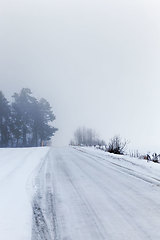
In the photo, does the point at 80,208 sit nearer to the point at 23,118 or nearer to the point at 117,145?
the point at 117,145

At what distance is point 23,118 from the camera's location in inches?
2146

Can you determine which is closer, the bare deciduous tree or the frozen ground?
the frozen ground

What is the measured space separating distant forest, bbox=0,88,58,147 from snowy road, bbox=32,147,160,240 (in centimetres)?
4649

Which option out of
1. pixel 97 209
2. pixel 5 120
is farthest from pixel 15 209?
pixel 5 120

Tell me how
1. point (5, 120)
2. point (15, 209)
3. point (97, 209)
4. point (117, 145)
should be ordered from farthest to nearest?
point (5, 120) < point (117, 145) < point (15, 209) < point (97, 209)

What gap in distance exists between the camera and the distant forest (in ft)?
173

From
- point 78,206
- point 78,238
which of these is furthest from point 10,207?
point 78,238

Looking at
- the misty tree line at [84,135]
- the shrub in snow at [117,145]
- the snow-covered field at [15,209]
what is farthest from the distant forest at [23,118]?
the snow-covered field at [15,209]

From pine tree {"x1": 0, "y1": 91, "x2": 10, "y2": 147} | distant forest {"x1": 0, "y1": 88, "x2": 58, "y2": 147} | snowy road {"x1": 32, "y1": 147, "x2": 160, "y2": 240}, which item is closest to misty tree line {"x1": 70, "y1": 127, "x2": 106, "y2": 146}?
distant forest {"x1": 0, "y1": 88, "x2": 58, "y2": 147}

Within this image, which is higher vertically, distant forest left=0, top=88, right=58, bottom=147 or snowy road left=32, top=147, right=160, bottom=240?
distant forest left=0, top=88, right=58, bottom=147

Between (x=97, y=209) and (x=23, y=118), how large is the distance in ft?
169

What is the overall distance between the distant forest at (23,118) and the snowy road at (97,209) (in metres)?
46.5

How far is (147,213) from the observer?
425cm

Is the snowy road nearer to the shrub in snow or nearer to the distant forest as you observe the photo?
the shrub in snow
